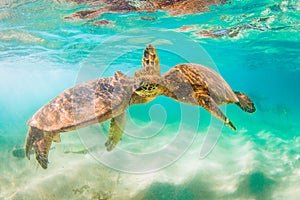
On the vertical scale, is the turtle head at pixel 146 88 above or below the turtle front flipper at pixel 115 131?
above

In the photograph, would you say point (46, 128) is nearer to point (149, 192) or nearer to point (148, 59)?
point (148, 59)

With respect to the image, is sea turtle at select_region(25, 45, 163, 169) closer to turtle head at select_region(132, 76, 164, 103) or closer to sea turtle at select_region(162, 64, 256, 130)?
turtle head at select_region(132, 76, 164, 103)

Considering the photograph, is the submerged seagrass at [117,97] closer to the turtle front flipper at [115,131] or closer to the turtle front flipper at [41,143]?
the turtle front flipper at [41,143]

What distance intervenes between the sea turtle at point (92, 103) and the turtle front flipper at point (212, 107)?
102cm

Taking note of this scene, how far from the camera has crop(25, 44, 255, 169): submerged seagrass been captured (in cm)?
436

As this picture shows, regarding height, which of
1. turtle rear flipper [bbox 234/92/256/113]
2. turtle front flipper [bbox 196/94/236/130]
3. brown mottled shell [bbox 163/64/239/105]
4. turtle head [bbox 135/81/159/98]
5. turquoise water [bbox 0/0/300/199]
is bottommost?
turquoise water [bbox 0/0/300/199]

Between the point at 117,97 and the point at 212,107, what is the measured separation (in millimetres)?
1919

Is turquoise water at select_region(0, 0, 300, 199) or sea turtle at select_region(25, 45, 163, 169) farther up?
sea turtle at select_region(25, 45, 163, 169)

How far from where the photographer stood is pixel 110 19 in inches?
577

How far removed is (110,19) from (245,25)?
952 cm

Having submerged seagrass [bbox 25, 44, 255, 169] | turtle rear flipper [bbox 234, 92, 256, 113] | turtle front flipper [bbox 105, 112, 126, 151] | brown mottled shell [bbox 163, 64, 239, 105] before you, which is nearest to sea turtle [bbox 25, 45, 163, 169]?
submerged seagrass [bbox 25, 44, 255, 169]

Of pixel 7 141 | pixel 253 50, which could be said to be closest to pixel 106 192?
pixel 7 141

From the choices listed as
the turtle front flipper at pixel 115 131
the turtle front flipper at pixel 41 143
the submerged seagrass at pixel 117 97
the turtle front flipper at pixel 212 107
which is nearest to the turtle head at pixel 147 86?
the submerged seagrass at pixel 117 97

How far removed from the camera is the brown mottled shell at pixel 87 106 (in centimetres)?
437
